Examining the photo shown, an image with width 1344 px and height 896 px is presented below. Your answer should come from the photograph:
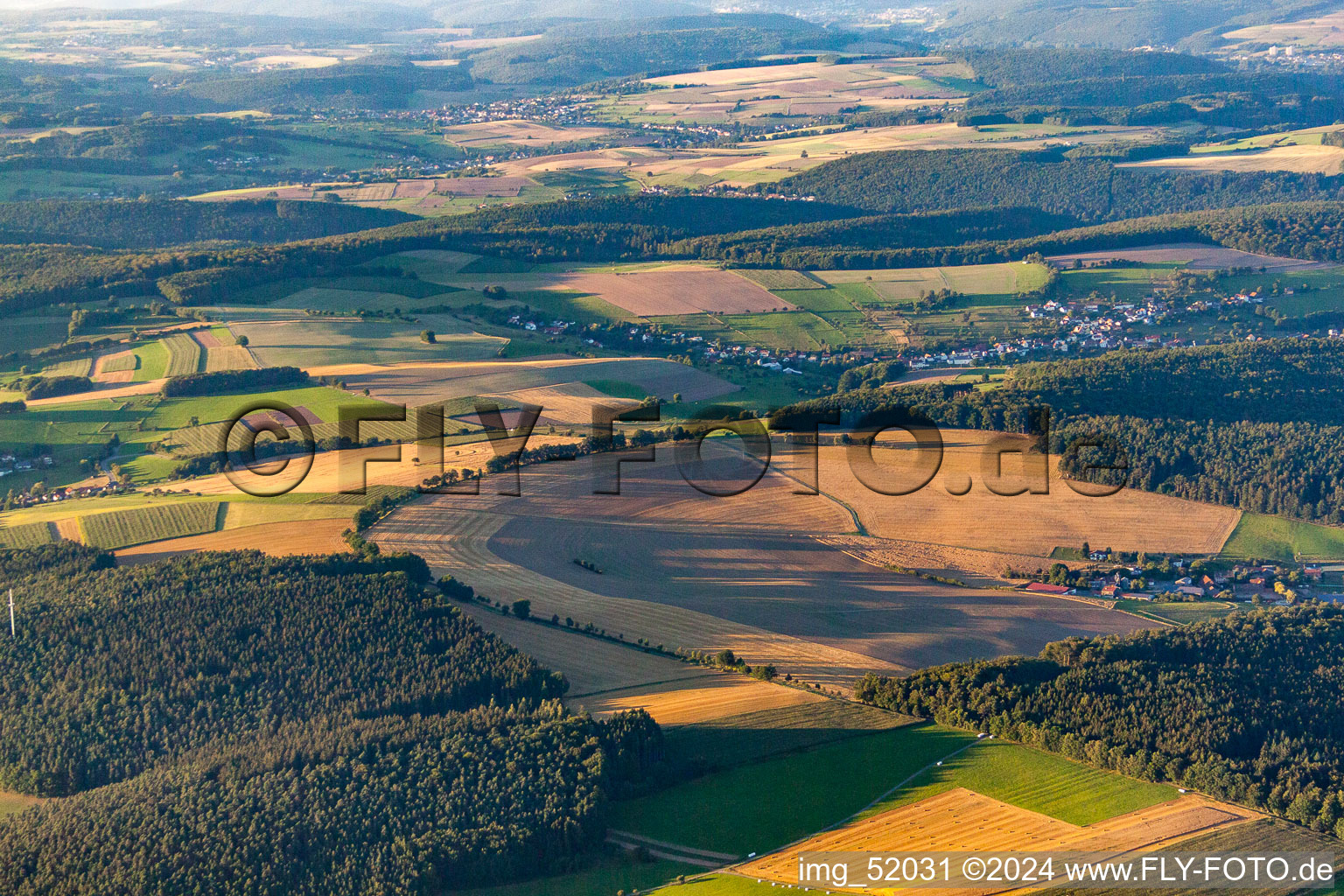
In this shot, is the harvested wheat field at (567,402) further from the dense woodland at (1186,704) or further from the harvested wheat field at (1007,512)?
the dense woodland at (1186,704)

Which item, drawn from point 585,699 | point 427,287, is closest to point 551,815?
point 585,699

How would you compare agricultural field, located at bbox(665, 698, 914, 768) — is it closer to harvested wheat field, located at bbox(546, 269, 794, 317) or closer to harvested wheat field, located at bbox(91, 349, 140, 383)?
harvested wheat field, located at bbox(91, 349, 140, 383)

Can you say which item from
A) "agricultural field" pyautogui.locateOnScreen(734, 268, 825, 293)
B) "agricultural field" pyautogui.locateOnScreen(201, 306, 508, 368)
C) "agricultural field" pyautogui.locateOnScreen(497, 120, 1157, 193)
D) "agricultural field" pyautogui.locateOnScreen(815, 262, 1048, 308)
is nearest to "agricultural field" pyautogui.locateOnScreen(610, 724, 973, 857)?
"agricultural field" pyautogui.locateOnScreen(201, 306, 508, 368)

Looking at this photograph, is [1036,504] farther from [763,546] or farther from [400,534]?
[400,534]

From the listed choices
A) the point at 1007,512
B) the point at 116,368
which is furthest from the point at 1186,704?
the point at 116,368

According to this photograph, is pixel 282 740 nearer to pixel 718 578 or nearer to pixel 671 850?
pixel 671 850
